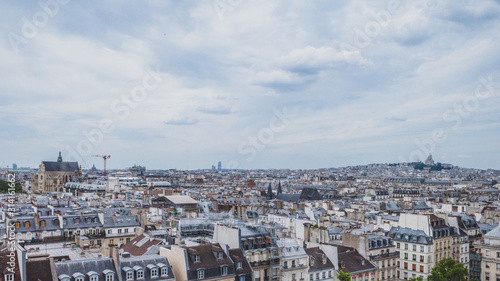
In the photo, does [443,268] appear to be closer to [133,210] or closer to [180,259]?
[180,259]

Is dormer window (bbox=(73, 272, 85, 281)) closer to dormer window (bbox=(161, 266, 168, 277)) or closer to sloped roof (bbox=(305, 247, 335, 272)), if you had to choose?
dormer window (bbox=(161, 266, 168, 277))

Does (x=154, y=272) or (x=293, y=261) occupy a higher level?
(x=154, y=272)

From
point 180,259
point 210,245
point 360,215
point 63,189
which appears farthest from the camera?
point 63,189

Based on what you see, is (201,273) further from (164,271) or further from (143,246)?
(143,246)

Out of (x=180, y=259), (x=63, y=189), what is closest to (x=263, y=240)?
(x=180, y=259)

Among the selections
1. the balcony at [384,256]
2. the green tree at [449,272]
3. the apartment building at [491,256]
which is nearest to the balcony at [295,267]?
the balcony at [384,256]

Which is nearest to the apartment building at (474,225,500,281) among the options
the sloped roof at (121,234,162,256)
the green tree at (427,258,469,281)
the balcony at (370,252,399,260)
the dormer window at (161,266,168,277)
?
the balcony at (370,252,399,260)

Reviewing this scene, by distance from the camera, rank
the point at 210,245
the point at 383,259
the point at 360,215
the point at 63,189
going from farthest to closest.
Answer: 1. the point at 63,189
2. the point at 360,215
3. the point at 383,259
4. the point at 210,245

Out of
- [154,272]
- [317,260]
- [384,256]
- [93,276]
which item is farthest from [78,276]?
[384,256]
